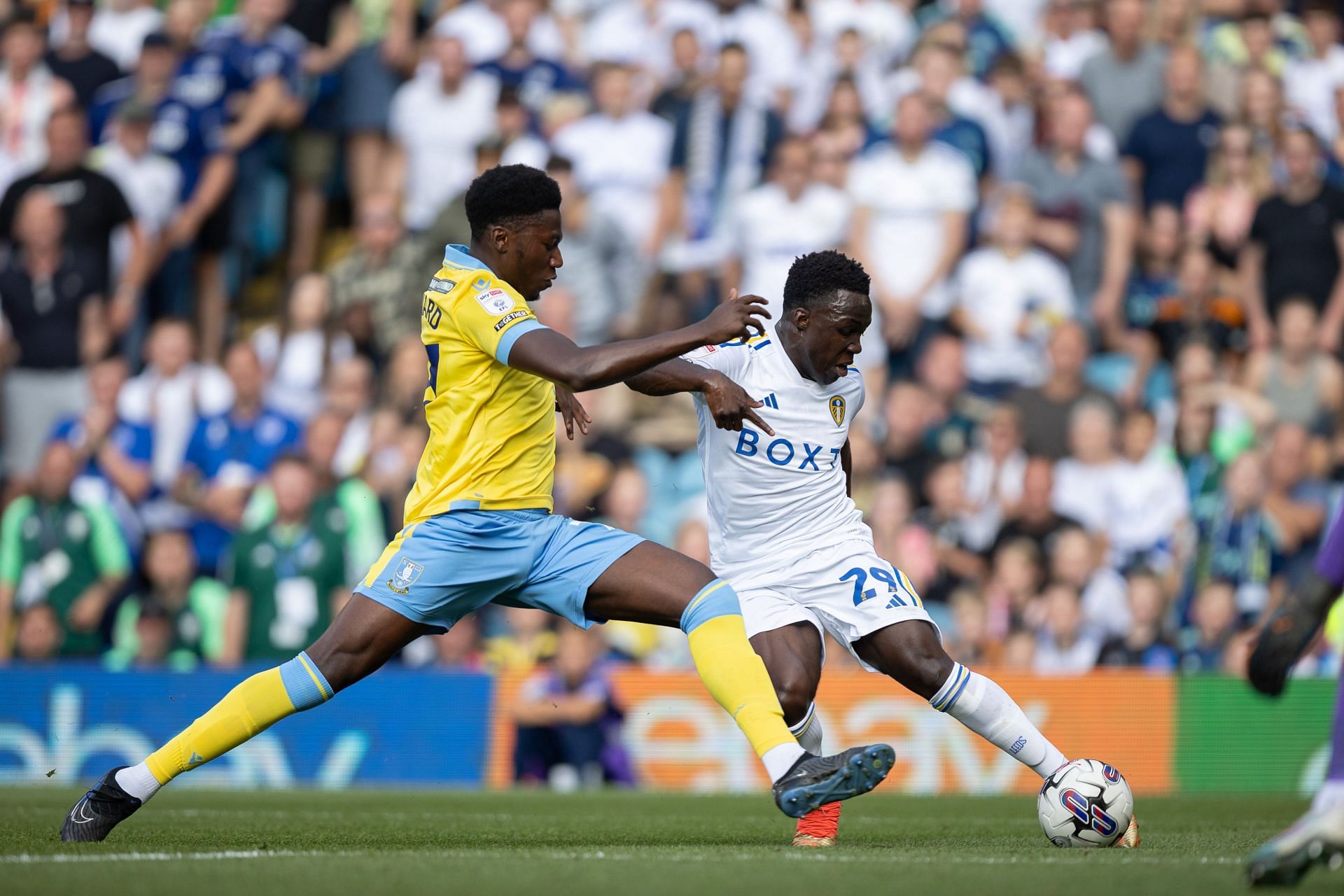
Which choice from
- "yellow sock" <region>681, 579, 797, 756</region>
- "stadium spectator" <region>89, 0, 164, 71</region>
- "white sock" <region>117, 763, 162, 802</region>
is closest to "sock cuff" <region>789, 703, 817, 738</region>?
"yellow sock" <region>681, 579, 797, 756</region>

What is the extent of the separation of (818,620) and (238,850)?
8.54 ft

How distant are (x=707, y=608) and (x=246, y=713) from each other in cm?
181

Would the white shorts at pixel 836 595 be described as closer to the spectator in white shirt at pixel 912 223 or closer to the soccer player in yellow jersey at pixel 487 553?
the soccer player in yellow jersey at pixel 487 553

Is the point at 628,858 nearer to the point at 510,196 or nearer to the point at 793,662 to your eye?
the point at 793,662

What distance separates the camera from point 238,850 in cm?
667

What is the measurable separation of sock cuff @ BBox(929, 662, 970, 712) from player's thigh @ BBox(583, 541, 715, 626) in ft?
4.02

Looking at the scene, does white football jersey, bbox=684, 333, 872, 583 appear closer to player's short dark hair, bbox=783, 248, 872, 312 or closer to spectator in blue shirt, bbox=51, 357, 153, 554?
player's short dark hair, bbox=783, 248, 872, 312

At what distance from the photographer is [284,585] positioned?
12633 mm

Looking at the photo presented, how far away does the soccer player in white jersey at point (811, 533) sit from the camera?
7.34 metres

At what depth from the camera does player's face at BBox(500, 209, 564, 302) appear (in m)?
6.84

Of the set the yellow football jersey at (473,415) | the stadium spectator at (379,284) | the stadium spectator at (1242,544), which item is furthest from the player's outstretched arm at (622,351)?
the stadium spectator at (379,284)

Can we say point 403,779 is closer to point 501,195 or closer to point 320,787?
point 320,787

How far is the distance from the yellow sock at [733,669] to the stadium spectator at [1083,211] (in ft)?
28.8

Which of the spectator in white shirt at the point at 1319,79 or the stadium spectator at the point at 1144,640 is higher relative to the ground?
the spectator in white shirt at the point at 1319,79
